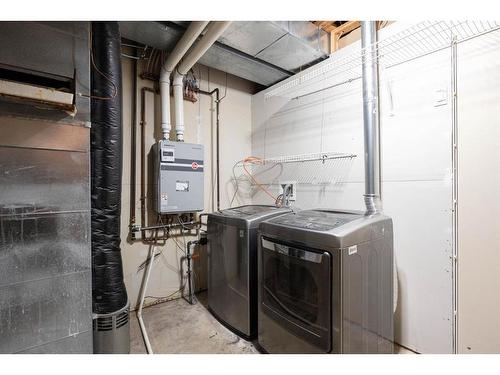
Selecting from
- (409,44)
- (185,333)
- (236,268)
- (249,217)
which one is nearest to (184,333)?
(185,333)

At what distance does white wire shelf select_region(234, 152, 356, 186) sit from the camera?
2.14m

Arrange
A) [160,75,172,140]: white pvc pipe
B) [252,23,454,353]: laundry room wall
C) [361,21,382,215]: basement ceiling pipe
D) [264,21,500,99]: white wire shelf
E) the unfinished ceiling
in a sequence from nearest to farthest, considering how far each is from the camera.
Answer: [264,21,500,99]: white wire shelf, [252,23,454,353]: laundry room wall, [361,21,382,215]: basement ceiling pipe, the unfinished ceiling, [160,75,172,140]: white pvc pipe

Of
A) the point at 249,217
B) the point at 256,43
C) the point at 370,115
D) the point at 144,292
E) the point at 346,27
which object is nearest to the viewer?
the point at 370,115

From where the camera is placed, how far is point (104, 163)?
1.63 metres

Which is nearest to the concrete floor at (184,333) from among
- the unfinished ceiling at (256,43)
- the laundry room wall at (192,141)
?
the laundry room wall at (192,141)

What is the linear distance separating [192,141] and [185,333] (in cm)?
190

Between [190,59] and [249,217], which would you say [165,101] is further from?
[249,217]

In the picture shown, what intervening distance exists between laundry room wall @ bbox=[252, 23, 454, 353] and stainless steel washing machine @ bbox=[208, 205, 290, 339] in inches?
33.0

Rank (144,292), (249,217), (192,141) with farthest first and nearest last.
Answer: (192,141), (144,292), (249,217)

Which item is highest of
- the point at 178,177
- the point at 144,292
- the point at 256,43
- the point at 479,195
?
the point at 256,43

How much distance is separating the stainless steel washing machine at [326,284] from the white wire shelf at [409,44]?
3.64 ft

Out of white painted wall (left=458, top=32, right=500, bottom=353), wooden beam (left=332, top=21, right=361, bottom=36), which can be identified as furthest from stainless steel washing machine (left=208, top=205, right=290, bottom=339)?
wooden beam (left=332, top=21, right=361, bottom=36)

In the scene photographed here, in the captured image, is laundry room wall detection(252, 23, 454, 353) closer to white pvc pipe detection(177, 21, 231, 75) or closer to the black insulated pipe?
white pvc pipe detection(177, 21, 231, 75)
